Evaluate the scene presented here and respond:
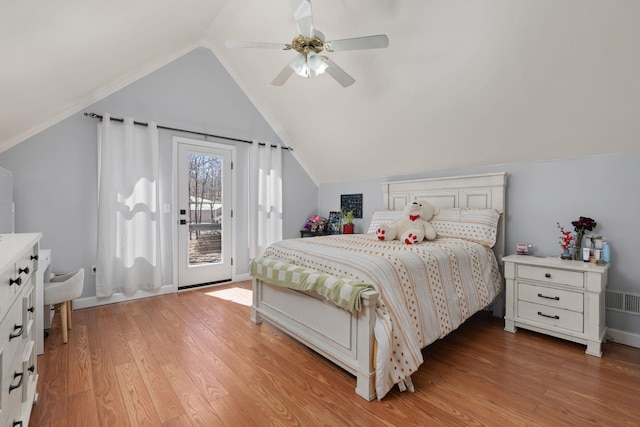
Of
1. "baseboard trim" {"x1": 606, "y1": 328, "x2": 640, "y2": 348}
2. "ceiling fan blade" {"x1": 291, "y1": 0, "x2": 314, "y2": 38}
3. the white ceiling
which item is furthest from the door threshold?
"baseboard trim" {"x1": 606, "y1": 328, "x2": 640, "y2": 348}

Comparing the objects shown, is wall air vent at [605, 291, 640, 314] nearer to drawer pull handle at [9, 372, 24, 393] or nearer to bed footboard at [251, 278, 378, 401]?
bed footboard at [251, 278, 378, 401]

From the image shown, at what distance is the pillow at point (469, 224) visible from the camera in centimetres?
279

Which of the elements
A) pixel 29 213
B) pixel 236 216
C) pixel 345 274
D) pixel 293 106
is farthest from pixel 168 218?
pixel 345 274

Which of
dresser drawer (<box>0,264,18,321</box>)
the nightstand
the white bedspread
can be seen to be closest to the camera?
dresser drawer (<box>0,264,18,321</box>)

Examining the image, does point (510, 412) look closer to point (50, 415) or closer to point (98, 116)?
point (50, 415)

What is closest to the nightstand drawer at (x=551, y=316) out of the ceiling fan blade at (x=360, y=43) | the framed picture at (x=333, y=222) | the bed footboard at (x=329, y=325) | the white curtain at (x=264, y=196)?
the bed footboard at (x=329, y=325)

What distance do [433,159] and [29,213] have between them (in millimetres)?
4249

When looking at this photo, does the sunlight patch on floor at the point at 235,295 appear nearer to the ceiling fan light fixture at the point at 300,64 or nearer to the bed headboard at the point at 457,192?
the bed headboard at the point at 457,192

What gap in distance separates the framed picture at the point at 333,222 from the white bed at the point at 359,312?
55.2 inches

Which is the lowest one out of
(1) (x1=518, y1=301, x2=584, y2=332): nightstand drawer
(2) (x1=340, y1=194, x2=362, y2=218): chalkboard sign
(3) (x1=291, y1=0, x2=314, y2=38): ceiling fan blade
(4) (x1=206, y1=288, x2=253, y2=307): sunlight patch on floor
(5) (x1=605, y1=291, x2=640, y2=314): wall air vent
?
(4) (x1=206, y1=288, x2=253, y2=307): sunlight patch on floor

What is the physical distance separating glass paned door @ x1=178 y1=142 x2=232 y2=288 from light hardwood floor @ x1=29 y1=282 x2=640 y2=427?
1248mm

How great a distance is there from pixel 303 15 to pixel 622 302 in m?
3.28

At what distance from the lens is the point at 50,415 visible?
1.51 meters

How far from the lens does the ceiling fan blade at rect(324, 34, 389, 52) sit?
197cm
